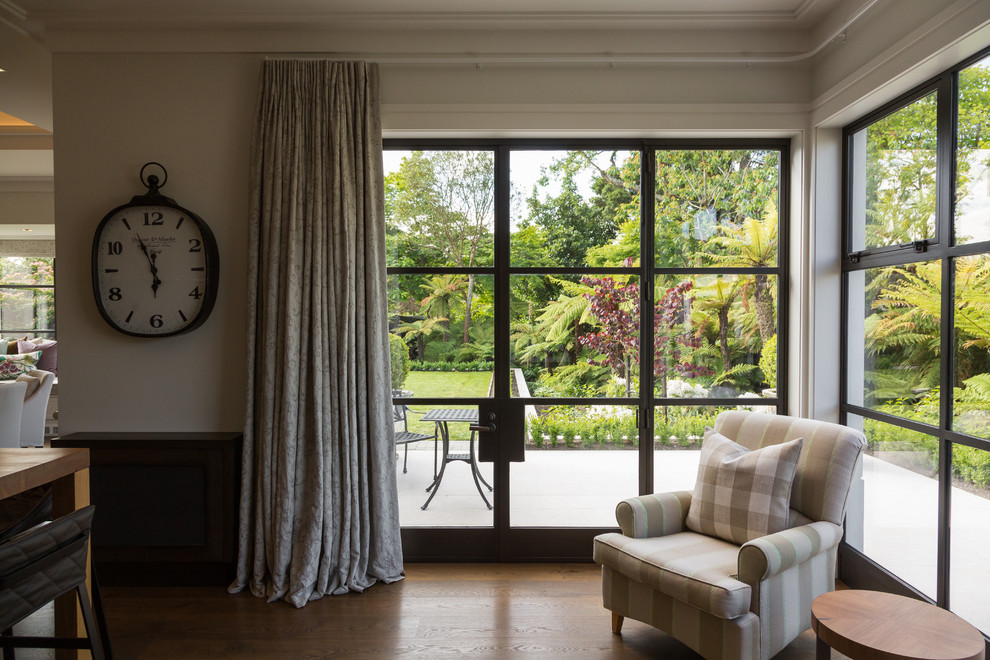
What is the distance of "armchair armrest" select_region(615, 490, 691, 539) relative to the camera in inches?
99.0

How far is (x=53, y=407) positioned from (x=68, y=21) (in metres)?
5.60

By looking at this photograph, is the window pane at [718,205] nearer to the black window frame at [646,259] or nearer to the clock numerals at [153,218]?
the black window frame at [646,259]

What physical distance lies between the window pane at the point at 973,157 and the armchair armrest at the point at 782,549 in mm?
1299

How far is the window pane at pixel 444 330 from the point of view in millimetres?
3311

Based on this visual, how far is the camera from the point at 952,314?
7.63 ft

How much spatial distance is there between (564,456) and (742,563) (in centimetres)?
134

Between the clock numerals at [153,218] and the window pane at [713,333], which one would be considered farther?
the window pane at [713,333]

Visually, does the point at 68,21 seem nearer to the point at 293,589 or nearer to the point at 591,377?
the point at 293,589

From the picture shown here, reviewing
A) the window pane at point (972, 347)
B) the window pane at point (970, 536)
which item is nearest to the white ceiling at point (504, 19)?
the window pane at point (972, 347)

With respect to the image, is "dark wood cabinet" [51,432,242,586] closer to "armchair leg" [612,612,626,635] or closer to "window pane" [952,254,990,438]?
"armchair leg" [612,612,626,635]

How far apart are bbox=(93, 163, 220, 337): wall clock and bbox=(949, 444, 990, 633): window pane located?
11.7ft

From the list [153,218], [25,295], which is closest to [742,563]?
[153,218]

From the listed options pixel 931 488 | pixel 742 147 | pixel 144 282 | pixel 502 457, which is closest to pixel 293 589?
pixel 502 457

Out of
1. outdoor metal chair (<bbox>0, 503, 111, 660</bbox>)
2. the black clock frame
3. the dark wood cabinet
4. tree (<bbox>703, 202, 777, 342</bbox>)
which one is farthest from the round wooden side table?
the black clock frame
